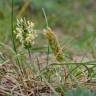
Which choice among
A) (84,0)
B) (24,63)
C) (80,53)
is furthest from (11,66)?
(84,0)

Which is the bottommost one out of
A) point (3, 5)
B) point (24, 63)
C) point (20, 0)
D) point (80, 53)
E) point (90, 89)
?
point (90, 89)

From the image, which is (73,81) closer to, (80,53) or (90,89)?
(90,89)

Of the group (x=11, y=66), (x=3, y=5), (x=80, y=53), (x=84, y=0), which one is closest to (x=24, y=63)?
(x=11, y=66)

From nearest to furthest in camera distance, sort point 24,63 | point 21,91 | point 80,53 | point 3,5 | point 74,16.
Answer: point 21,91 < point 24,63 < point 80,53 < point 3,5 < point 74,16

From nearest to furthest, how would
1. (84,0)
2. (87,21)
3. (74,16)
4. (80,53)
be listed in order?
(80,53)
(74,16)
(87,21)
(84,0)

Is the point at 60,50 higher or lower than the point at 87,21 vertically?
lower

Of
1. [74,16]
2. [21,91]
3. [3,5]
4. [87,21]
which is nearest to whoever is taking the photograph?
[21,91]

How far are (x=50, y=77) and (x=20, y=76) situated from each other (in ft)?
0.41

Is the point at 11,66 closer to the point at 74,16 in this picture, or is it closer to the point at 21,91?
the point at 21,91

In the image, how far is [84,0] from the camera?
217 inches

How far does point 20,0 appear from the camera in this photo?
170 inches

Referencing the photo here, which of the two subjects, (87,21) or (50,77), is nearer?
(50,77)

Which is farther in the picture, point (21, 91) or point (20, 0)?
point (20, 0)

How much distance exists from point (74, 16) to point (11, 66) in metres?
2.57
